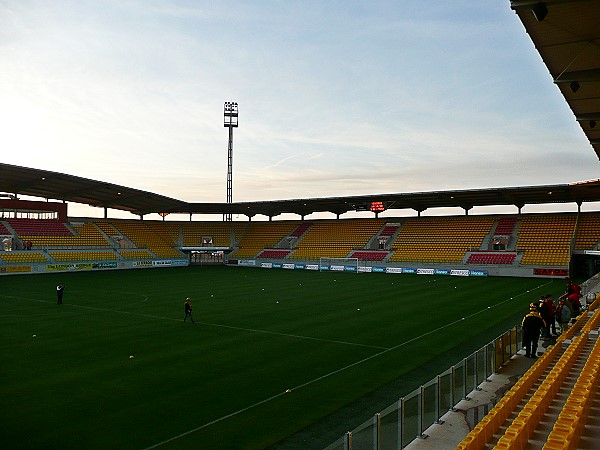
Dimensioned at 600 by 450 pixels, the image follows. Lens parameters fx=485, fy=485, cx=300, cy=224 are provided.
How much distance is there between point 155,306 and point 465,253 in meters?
38.6

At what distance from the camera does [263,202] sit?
6606cm

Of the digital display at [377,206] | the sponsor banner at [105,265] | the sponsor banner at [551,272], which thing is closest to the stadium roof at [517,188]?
the digital display at [377,206]

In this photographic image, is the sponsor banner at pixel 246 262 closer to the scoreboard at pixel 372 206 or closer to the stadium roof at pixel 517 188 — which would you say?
the stadium roof at pixel 517 188

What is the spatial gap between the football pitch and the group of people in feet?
8.81

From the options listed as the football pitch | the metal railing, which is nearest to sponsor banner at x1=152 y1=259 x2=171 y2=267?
the football pitch

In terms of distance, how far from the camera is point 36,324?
2219cm

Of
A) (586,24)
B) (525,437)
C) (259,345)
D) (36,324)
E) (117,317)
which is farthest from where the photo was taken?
(117,317)

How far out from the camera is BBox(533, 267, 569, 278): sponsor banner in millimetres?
46094

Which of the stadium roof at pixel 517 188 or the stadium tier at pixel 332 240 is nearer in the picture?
the stadium roof at pixel 517 188

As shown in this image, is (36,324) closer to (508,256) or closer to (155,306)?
(155,306)

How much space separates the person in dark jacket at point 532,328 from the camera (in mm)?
13523

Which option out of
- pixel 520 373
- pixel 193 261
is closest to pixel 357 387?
pixel 520 373

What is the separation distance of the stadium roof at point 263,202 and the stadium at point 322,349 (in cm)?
62

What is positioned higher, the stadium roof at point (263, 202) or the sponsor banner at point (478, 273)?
the stadium roof at point (263, 202)
